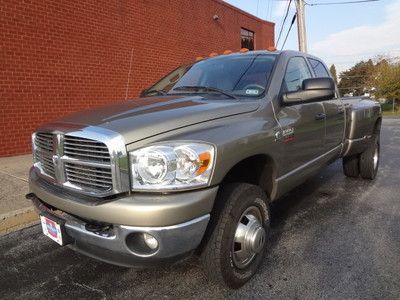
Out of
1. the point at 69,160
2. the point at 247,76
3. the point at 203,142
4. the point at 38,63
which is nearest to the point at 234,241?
the point at 203,142

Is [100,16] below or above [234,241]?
above

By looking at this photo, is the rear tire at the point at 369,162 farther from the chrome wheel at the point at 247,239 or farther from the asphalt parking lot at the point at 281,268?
the chrome wheel at the point at 247,239

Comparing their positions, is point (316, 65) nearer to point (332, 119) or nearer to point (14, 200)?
point (332, 119)

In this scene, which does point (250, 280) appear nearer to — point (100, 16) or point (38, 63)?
point (38, 63)

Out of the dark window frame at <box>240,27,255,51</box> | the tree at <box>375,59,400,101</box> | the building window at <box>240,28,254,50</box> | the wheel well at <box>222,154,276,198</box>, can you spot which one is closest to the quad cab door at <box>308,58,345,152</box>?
the wheel well at <box>222,154,276,198</box>

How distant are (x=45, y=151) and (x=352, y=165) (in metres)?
4.71

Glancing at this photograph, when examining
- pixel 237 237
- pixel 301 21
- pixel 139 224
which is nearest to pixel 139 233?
pixel 139 224

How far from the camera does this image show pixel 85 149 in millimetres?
2480

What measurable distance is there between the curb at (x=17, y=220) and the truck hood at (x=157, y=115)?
2.10 meters

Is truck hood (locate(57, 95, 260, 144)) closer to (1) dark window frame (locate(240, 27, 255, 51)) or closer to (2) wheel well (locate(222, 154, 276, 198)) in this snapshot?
(2) wheel well (locate(222, 154, 276, 198))

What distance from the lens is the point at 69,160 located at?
258 cm

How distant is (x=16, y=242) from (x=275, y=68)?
306cm

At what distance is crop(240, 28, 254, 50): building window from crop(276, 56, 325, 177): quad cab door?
1389 cm

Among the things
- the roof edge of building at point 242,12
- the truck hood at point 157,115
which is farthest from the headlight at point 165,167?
the roof edge of building at point 242,12
